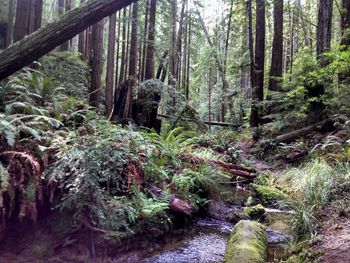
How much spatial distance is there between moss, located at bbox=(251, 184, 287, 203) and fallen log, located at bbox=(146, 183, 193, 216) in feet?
6.87

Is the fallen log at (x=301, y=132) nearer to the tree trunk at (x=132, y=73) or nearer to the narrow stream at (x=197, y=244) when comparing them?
the narrow stream at (x=197, y=244)

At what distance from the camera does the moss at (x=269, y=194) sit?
7.18m

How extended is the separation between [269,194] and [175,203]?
8.27 feet

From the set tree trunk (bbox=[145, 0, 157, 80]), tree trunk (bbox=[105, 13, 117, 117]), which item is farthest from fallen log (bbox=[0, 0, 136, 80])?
tree trunk (bbox=[145, 0, 157, 80])

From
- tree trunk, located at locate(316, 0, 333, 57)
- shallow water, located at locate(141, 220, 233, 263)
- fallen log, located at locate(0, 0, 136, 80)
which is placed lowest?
shallow water, located at locate(141, 220, 233, 263)

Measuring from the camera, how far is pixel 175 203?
5.92 metres

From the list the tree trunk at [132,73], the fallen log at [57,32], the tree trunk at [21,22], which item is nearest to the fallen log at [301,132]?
the tree trunk at [132,73]

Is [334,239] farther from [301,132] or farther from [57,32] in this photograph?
[301,132]

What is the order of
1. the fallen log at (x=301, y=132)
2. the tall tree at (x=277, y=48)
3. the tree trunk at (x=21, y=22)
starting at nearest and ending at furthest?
the tree trunk at (x=21, y=22), the fallen log at (x=301, y=132), the tall tree at (x=277, y=48)

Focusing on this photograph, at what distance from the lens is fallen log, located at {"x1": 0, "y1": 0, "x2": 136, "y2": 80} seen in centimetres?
441

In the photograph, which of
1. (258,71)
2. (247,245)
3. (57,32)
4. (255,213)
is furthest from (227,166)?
(258,71)

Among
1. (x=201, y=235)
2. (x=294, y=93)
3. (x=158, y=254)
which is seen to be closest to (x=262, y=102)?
(x=294, y=93)

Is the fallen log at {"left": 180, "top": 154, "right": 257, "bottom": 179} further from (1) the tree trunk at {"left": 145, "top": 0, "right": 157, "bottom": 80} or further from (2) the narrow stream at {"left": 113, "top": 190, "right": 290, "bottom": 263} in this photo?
(1) the tree trunk at {"left": 145, "top": 0, "right": 157, "bottom": 80}

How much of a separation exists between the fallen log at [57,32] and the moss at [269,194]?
15.9 ft
